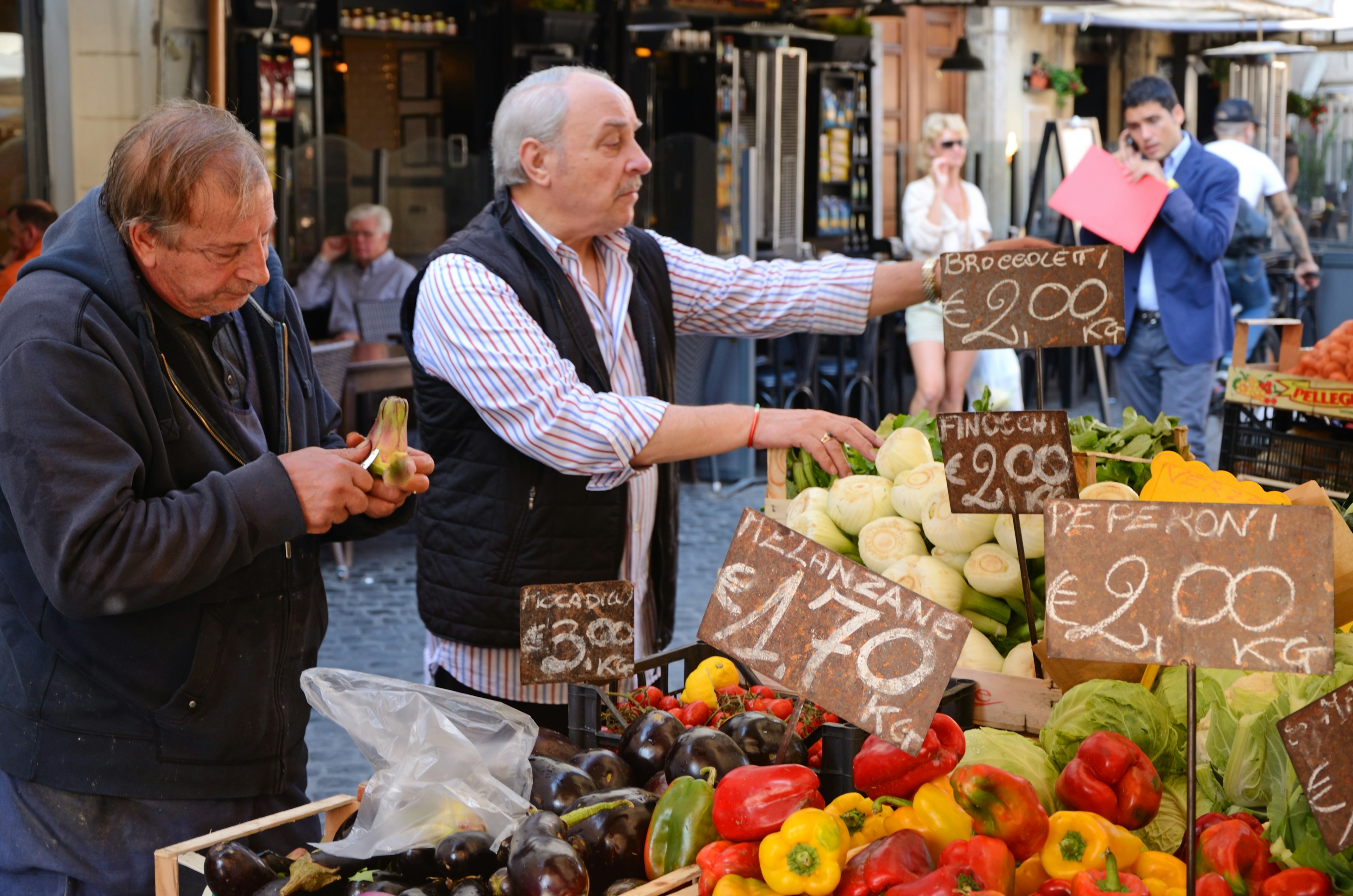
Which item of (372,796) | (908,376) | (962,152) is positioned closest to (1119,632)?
(372,796)

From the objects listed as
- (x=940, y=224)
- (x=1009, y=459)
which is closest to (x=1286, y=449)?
(x=1009, y=459)

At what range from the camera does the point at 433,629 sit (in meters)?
2.78

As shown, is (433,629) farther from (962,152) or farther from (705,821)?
(962,152)

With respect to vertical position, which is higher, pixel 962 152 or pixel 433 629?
pixel 962 152

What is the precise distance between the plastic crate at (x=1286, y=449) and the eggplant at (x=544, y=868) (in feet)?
9.12

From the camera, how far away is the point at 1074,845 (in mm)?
Answer: 1614

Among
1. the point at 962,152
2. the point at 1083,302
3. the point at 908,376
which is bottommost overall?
the point at 908,376

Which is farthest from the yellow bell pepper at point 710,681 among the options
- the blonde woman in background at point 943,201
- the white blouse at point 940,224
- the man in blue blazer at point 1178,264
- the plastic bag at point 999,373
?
the white blouse at point 940,224

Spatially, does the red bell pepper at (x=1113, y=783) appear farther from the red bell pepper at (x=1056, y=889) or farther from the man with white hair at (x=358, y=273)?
the man with white hair at (x=358, y=273)

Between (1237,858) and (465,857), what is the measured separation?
920 millimetres

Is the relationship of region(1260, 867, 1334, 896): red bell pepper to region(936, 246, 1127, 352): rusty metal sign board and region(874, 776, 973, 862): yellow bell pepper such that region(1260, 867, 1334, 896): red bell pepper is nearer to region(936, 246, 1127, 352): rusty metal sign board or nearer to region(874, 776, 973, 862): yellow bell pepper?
region(874, 776, 973, 862): yellow bell pepper

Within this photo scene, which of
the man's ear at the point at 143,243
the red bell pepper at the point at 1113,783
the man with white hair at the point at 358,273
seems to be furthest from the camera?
the man with white hair at the point at 358,273

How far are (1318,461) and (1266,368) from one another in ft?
1.15

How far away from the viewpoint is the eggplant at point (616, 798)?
67.1 inches
